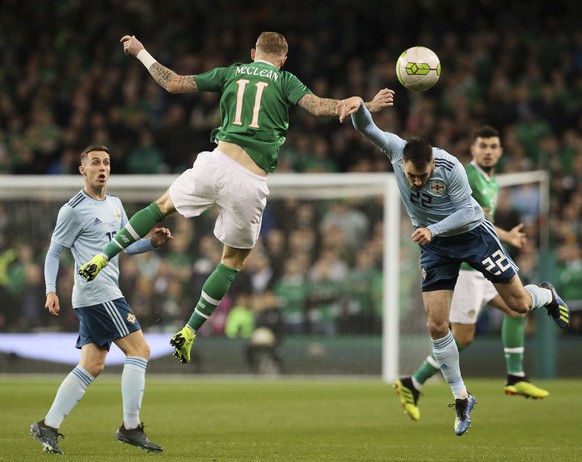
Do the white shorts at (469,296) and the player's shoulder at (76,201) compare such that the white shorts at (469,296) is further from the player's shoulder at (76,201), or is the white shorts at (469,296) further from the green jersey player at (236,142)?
the player's shoulder at (76,201)

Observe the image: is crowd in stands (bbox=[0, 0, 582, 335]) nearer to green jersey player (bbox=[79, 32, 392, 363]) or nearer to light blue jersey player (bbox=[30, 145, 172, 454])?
light blue jersey player (bbox=[30, 145, 172, 454])

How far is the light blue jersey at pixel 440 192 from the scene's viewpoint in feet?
27.5

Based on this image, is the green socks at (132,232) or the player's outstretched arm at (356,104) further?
the green socks at (132,232)

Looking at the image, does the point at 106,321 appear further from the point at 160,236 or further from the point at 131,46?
the point at 131,46

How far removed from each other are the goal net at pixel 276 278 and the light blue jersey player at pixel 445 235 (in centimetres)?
730

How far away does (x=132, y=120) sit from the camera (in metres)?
20.3

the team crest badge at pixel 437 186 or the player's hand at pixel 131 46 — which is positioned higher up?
the player's hand at pixel 131 46

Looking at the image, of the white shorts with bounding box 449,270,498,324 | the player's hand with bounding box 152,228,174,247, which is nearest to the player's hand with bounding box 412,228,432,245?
the player's hand with bounding box 152,228,174,247

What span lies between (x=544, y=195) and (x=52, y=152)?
8.55m

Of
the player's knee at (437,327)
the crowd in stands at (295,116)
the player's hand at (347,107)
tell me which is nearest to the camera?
the player's hand at (347,107)

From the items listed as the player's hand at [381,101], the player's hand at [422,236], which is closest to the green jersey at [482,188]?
the player's hand at [422,236]

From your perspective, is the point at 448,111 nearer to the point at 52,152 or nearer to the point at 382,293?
the point at 382,293

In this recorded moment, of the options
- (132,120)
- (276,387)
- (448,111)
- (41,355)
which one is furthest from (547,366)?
(132,120)

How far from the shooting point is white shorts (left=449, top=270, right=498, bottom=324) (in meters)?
11.0
